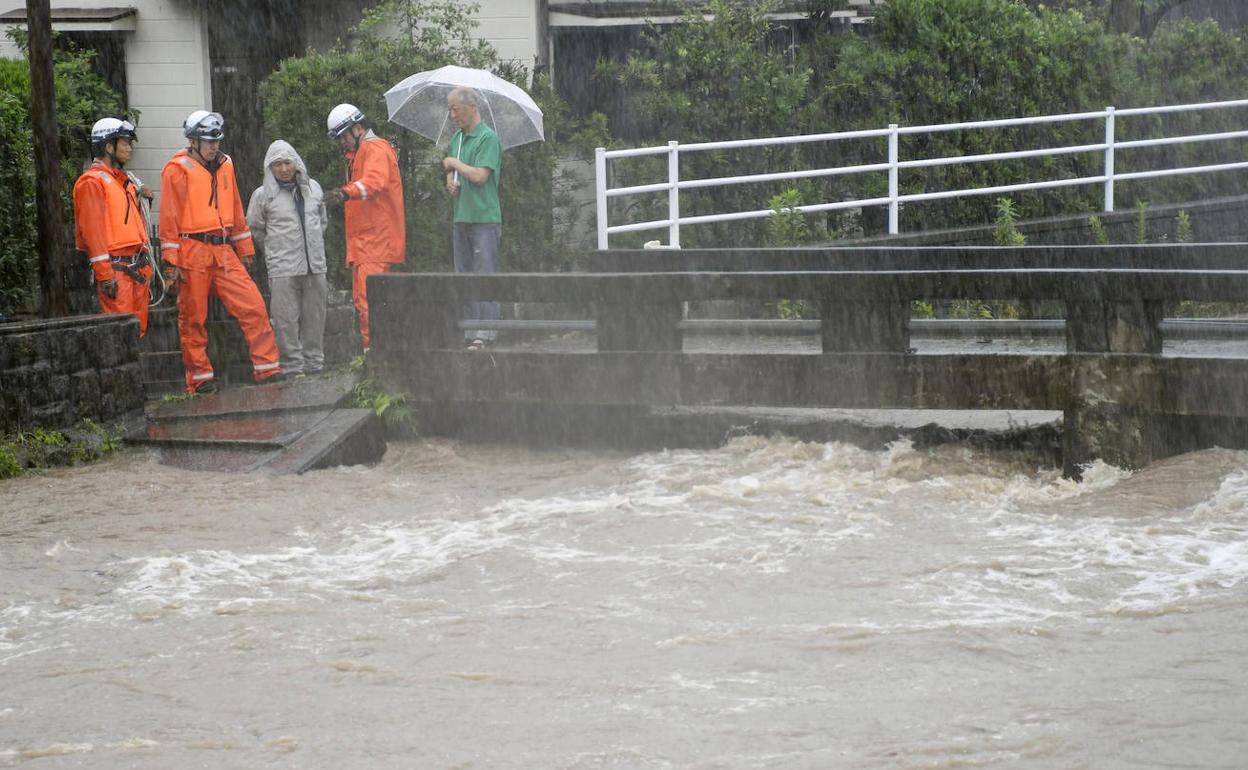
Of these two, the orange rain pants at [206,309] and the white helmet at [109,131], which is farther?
the white helmet at [109,131]

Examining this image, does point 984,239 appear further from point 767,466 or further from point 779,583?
point 779,583

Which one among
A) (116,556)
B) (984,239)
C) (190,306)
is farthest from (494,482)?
(984,239)

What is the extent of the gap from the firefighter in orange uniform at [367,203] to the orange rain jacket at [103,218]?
5.04 feet

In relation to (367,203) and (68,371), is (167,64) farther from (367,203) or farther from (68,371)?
(68,371)

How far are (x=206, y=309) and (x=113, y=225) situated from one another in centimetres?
93

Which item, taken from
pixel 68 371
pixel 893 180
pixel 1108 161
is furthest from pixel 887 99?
pixel 68 371

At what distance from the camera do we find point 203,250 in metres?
11.7

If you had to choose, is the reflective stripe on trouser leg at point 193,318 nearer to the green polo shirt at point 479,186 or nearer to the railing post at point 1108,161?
the green polo shirt at point 479,186

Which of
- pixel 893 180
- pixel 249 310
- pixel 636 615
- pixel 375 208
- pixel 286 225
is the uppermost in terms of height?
pixel 893 180

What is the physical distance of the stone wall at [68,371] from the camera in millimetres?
9680

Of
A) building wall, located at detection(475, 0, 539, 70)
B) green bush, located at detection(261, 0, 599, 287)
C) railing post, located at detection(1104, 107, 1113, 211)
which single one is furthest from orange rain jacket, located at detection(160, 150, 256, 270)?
railing post, located at detection(1104, 107, 1113, 211)

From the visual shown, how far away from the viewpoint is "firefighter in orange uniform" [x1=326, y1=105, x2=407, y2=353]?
12086 mm

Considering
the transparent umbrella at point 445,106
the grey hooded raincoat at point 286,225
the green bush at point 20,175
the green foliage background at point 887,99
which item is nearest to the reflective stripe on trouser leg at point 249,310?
the grey hooded raincoat at point 286,225

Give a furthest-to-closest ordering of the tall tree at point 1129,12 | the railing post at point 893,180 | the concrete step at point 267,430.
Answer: the tall tree at point 1129,12 → the railing post at point 893,180 → the concrete step at point 267,430
